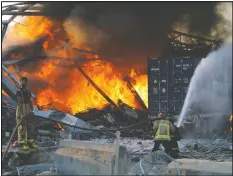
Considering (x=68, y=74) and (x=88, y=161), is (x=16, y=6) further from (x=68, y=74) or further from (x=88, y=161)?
(x=88, y=161)

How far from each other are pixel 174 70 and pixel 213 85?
2.28 feet

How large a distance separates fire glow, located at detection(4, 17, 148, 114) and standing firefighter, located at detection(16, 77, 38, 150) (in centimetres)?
16

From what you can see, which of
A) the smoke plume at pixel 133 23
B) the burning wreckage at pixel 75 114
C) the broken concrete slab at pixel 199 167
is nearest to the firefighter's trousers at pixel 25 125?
the burning wreckage at pixel 75 114

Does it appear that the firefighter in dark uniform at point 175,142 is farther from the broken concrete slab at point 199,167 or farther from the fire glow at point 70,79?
the fire glow at point 70,79

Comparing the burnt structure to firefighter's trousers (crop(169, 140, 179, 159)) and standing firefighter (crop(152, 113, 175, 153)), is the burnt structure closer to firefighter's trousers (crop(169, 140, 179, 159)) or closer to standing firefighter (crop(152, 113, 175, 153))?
standing firefighter (crop(152, 113, 175, 153))

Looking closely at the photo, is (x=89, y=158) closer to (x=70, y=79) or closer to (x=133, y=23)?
(x=70, y=79)

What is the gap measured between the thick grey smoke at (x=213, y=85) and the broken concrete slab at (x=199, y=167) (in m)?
0.77

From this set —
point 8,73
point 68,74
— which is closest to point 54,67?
point 68,74

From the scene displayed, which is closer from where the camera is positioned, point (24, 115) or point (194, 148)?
point (194, 148)

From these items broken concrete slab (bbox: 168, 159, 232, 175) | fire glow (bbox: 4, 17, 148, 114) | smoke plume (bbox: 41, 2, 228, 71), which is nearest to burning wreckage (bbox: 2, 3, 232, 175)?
fire glow (bbox: 4, 17, 148, 114)

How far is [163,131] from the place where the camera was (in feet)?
20.8

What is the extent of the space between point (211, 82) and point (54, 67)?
2.67 metres

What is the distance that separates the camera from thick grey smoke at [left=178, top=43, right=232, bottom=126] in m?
5.83

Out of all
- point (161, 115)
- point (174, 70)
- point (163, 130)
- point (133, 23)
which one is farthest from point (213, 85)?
point (133, 23)
